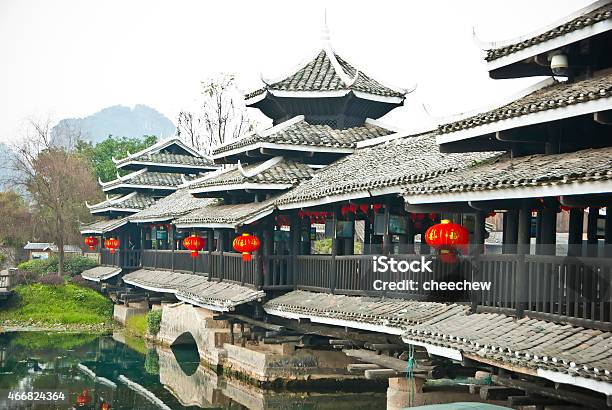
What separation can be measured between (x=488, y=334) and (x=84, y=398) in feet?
43.8

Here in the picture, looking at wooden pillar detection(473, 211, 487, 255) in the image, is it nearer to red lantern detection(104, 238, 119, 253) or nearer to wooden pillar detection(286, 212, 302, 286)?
wooden pillar detection(286, 212, 302, 286)

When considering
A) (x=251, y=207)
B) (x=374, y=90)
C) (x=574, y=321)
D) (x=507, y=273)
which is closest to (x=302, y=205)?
(x=251, y=207)

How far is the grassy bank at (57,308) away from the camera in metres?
34.2

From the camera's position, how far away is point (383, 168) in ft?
55.7

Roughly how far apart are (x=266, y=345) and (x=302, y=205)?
4.15m

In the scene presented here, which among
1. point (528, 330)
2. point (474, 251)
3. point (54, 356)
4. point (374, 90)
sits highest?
point (374, 90)

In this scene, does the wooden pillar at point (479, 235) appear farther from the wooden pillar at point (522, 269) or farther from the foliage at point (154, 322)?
the foliage at point (154, 322)

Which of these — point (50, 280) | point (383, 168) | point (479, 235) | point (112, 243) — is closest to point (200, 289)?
point (383, 168)

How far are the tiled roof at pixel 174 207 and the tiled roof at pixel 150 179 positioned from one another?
2.01m

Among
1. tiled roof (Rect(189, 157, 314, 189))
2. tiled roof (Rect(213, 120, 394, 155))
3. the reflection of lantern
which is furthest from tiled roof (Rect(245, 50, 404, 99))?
the reflection of lantern

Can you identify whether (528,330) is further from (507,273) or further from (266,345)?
(266,345)

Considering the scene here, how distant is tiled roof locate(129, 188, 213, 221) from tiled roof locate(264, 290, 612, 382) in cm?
1271

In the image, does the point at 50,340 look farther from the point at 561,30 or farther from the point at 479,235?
the point at 561,30

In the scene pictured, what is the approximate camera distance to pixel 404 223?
1638 cm
